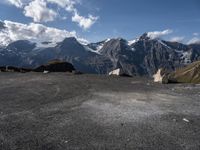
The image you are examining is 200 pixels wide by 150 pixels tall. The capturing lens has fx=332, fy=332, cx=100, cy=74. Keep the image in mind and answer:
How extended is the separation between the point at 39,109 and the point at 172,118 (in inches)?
388

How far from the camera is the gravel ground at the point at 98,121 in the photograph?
17.5 meters

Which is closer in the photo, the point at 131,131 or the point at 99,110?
the point at 131,131

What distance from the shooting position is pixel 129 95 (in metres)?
32.5

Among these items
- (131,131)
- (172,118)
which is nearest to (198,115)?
(172,118)

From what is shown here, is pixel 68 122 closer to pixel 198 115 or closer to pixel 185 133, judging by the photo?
pixel 185 133

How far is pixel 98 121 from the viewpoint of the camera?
21.9 m

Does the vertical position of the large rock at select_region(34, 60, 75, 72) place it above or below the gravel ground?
above

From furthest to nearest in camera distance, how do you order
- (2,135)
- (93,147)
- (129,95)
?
1. (129,95)
2. (2,135)
3. (93,147)

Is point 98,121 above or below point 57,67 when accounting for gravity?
below

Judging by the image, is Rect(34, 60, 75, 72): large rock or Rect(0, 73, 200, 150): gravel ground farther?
Rect(34, 60, 75, 72): large rock

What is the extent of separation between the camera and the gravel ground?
57.5 feet

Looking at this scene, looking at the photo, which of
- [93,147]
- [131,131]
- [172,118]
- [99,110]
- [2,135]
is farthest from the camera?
[99,110]

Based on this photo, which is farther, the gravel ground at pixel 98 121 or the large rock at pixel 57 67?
the large rock at pixel 57 67

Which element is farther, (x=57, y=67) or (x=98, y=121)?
(x=57, y=67)
